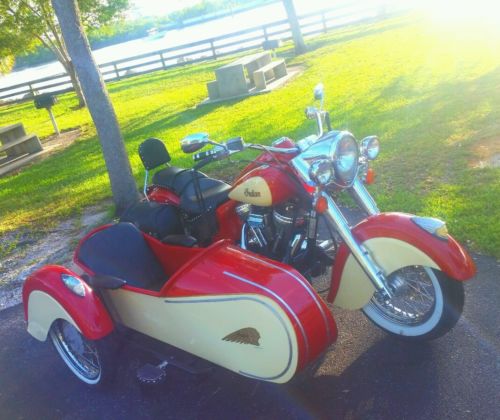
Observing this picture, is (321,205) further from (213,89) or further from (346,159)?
(213,89)

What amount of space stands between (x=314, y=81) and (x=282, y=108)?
8.39 feet

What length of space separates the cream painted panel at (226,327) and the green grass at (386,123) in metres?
2.13

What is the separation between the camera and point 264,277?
2641 millimetres

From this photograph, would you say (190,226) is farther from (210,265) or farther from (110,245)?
(210,265)

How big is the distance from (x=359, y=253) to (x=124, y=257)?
1.64m

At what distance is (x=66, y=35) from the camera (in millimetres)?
5570

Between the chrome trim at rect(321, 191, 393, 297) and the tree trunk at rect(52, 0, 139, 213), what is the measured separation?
391 centimetres

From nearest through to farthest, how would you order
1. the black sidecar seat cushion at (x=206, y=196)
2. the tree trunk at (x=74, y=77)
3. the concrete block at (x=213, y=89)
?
the black sidecar seat cushion at (x=206, y=196), the concrete block at (x=213, y=89), the tree trunk at (x=74, y=77)

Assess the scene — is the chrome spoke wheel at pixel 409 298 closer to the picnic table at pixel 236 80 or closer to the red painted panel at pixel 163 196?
the red painted panel at pixel 163 196

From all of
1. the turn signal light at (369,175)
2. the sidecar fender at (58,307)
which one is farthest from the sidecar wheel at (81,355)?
the turn signal light at (369,175)

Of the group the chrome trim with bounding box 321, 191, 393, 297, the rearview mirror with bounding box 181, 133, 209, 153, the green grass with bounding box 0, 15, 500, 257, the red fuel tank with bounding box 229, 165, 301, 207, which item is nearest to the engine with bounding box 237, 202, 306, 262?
the red fuel tank with bounding box 229, 165, 301, 207

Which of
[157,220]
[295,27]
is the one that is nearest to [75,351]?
[157,220]

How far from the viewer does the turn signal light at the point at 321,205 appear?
2.73m

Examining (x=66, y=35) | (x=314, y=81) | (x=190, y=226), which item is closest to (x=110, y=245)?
(x=190, y=226)
